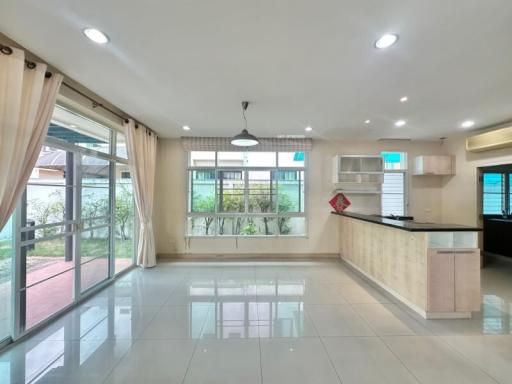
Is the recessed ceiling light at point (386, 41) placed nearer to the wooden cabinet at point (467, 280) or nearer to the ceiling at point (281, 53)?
the ceiling at point (281, 53)

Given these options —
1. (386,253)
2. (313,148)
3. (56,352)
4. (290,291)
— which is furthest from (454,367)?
(313,148)

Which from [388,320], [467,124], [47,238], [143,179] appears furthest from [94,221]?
[467,124]

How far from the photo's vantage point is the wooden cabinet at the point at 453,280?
115 inches

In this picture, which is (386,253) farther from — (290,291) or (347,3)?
(347,3)

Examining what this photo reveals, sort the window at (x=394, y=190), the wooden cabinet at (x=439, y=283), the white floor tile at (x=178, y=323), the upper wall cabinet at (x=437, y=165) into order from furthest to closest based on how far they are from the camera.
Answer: the window at (x=394, y=190), the upper wall cabinet at (x=437, y=165), the wooden cabinet at (x=439, y=283), the white floor tile at (x=178, y=323)

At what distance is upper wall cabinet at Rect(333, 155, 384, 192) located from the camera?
552 centimetres

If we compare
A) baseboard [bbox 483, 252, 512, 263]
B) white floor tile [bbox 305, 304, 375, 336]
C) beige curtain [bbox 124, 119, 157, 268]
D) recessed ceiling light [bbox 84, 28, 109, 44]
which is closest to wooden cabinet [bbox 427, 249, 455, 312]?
white floor tile [bbox 305, 304, 375, 336]

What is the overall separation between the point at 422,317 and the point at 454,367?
91cm

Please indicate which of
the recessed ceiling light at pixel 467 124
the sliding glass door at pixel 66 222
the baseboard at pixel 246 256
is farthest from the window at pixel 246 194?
the recessed ceiling light at pixel 467 124

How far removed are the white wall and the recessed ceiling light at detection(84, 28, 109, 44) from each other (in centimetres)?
355

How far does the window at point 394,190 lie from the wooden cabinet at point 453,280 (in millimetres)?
2910

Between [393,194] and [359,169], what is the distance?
1080 millimetres

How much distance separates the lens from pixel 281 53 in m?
2.33

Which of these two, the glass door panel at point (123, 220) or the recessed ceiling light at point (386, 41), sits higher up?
the recessed ceiling light at point (386, 41)
